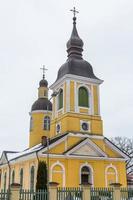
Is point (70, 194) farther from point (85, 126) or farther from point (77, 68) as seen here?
point (77, 68)

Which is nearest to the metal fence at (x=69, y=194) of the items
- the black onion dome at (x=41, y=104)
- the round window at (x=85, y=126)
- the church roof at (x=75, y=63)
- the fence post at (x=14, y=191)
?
the fence post at (x=14, y=191)

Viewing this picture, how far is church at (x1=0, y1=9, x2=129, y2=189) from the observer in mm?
28281

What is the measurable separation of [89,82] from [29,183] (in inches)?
441

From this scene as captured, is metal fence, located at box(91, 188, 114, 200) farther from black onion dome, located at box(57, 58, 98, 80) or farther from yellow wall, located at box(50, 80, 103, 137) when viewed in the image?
black onion dome, located at box(57, 58, 98, 80)

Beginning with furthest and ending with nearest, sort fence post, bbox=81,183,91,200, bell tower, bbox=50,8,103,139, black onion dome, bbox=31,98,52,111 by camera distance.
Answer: black onion dome, bbox=31,98,52,111 → bell tower, bbox=50,8,103,139 → fence post, bbox=81,183,91,200

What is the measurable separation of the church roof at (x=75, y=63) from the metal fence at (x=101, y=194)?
582 inches

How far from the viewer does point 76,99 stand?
103 feet

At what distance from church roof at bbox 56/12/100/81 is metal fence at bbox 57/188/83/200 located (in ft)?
50.4

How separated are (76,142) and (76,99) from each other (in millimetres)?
4267

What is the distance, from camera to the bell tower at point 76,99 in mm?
30875

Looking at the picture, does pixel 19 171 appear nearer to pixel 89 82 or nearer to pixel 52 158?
pixel 52 158

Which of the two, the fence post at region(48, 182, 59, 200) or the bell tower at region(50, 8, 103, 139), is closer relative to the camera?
the fence post at region(48, 182, 59, 200)

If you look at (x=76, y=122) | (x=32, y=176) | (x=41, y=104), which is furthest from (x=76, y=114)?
(x=41, y=104)

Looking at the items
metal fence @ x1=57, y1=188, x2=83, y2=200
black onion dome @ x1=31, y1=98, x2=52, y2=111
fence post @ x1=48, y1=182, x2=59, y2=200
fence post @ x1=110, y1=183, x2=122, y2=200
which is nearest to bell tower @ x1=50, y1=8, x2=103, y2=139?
black onion dome @ x1=31, y1=98, x2=52, y2=111
